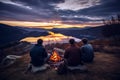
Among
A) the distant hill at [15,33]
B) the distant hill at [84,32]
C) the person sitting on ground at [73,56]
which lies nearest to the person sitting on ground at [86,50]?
the person sitting on ground at [73,56]

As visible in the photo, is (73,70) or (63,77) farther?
(73,70)

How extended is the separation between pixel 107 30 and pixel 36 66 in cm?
2426

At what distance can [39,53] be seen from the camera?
9.23 meters

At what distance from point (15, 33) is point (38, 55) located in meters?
20.8

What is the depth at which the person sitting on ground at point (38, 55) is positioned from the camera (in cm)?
920

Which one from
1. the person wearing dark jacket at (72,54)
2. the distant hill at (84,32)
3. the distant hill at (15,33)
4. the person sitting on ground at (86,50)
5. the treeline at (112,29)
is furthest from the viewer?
the distant hill at (84,32)

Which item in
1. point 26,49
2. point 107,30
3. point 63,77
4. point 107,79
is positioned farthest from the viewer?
point 107,30

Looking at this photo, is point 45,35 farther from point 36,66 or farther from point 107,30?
point 36,66

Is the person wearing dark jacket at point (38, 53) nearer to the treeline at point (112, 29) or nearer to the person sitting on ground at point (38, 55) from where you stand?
the person sitting on ground at point (38, 55)

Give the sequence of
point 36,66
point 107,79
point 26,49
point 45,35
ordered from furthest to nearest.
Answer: point 45,35
point 26,49
point 36,66
point 107,79

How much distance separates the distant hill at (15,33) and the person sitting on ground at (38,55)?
17916mm

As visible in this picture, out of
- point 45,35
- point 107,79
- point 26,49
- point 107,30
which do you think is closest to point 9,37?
point 45,35

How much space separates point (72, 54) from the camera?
28.2 feet

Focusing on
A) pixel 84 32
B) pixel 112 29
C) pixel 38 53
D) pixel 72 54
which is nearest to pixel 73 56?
pixel 72 54
